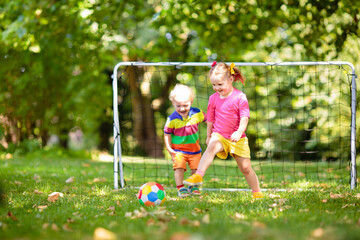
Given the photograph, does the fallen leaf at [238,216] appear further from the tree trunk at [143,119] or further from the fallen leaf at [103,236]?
the tree trunk at [143,119]

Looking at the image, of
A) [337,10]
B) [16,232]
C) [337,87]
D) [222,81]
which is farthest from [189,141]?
[337,87]

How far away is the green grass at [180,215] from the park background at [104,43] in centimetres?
243

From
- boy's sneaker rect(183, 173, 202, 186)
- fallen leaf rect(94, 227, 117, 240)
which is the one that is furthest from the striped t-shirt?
fallen leaf rect(94, 227, 117, 240)

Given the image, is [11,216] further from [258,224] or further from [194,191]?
[194,191]

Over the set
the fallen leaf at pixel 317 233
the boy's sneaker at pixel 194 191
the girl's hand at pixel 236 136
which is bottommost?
the boy's sneaker at pixel 194 191

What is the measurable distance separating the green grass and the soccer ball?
0.31ft

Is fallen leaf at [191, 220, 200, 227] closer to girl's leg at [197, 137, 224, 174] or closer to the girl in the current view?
girl's leg at [197, 137, 224, 174]

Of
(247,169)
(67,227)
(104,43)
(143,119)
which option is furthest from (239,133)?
(143,119)

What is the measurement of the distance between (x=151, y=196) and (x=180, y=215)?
639 mm

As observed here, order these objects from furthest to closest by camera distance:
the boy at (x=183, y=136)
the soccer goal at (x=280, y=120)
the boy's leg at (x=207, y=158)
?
the soccer goal at (x=280, y=120) < the boy at (x=183, y=136) < the boy's leg at (x=207, y=158)

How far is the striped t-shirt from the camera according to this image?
4625 millimetres

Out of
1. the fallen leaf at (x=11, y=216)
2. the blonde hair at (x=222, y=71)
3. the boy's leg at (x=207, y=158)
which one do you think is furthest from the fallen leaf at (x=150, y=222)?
the blonde hair at (x=222, y=71)

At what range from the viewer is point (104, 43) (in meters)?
10.5

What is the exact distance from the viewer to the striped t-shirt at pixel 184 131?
4.62 metres
